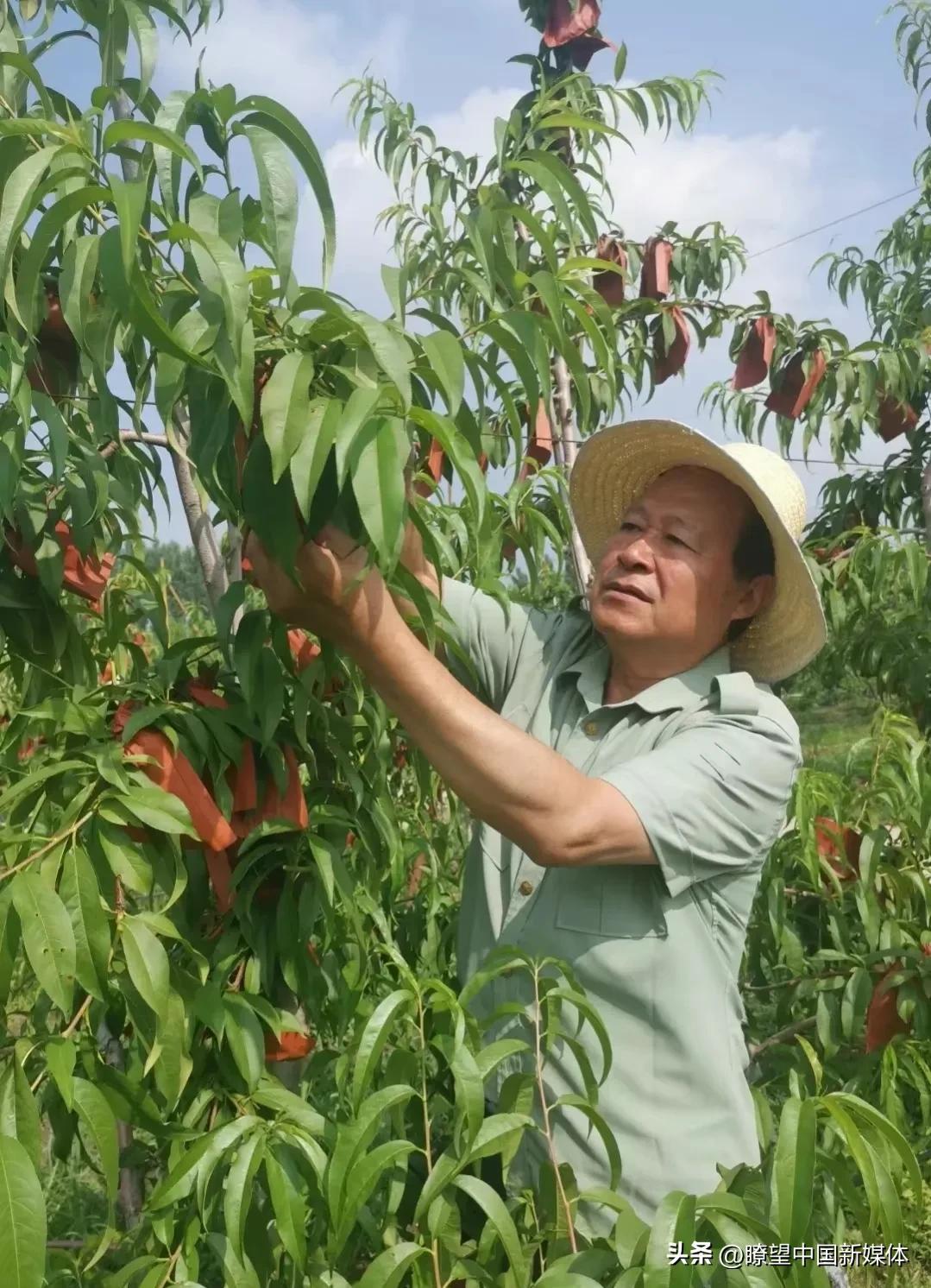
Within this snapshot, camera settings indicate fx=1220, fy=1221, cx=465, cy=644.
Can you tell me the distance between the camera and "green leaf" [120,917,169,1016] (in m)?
0.93

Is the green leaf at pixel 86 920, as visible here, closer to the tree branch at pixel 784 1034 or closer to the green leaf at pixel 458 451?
the green leaf at pixel 458 451

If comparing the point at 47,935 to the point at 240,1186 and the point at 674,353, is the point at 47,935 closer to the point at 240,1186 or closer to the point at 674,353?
the point at 240,1186

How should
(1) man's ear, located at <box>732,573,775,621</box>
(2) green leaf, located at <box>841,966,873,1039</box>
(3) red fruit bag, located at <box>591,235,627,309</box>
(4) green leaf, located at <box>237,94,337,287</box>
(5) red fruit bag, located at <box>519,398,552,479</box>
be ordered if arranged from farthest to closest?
(3) red fruit bag, located at <box>591,235,627,309</box>, (5) red fruit bag, located at <box>519,398,552,479</box>, (2) green leaf, located at <box>841,966,873,1039</box>, (1) man's ear, located at <box>732,573,775,621</box>, (4) green leaf, located at <box>237,94,337,287</box>

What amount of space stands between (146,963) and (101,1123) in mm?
118

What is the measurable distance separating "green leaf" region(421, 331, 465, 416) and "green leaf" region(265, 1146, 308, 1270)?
58 centimetres

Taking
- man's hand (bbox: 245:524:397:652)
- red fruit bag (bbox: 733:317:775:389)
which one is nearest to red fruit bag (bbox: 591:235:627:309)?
red fruit bag (bbox: 733:317:775:389)

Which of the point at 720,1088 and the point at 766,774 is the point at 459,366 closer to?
the point at 766,774

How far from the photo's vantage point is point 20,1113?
0.86 meters

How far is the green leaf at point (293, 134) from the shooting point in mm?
827

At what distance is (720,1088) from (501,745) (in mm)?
492

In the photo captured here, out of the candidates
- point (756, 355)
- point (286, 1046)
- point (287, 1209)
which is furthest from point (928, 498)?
point (287, 1209)

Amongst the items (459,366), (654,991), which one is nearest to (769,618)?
(654,991)

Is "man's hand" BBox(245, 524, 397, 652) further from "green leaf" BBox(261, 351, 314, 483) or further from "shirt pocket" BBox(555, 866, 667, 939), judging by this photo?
"shirt pocket" BBox(555, 866, 667, 939)

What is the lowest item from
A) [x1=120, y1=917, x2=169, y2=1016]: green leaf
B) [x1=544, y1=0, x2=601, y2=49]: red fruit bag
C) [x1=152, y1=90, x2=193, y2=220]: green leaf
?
[x1=120, y1=917, x2=169, y2=1016]: green leaf
